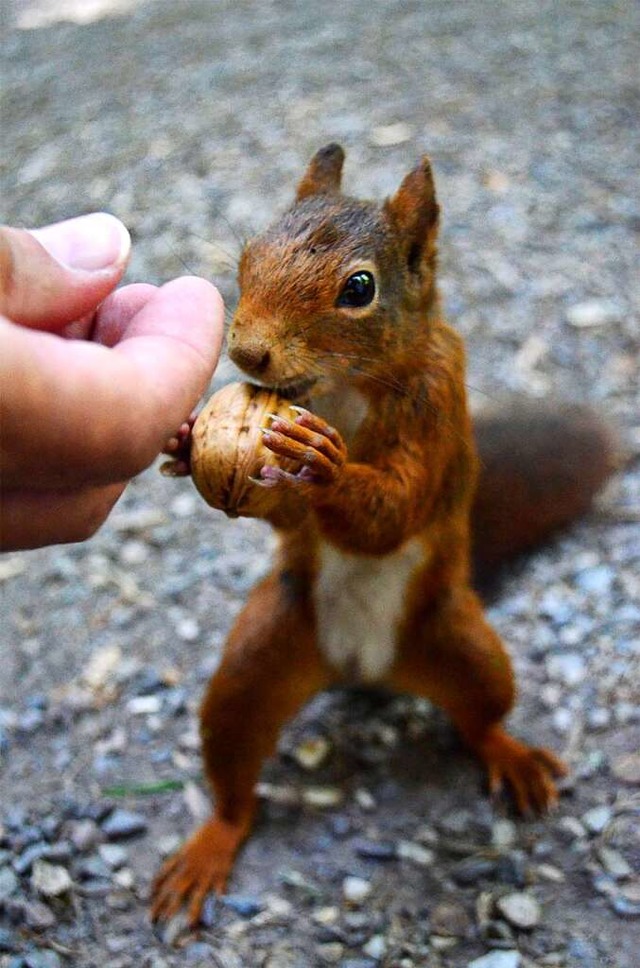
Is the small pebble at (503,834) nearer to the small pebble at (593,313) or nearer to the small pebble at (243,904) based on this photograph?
the small pebble at (243,904)

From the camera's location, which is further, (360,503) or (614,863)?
(614,863)

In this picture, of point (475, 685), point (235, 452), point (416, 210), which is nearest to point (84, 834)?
point (475, 685)

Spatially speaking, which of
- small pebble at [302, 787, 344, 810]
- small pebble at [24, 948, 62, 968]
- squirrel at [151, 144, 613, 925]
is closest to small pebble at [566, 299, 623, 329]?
squirrel at [151, 144, 613, 925]

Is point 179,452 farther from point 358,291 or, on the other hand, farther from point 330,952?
point 330,952

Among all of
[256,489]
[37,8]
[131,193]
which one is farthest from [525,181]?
[37,8]

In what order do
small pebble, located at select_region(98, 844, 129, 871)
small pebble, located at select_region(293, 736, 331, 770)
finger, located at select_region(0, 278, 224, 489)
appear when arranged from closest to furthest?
1. finger, located at select_region(0, 278, 224, 489)
2. small pebble, located at select_region(98, 844, 129, 871)
3. small pebble, located at select_region(293, 736, 331, 770)

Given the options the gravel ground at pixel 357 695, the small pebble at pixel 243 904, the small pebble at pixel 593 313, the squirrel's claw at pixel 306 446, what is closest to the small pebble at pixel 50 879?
the gravel ground at pixel 357 695

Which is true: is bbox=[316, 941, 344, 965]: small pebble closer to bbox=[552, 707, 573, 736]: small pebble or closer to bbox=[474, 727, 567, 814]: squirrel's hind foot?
bbox=[474, 727, 567, 814]: squirrel's hind foot
